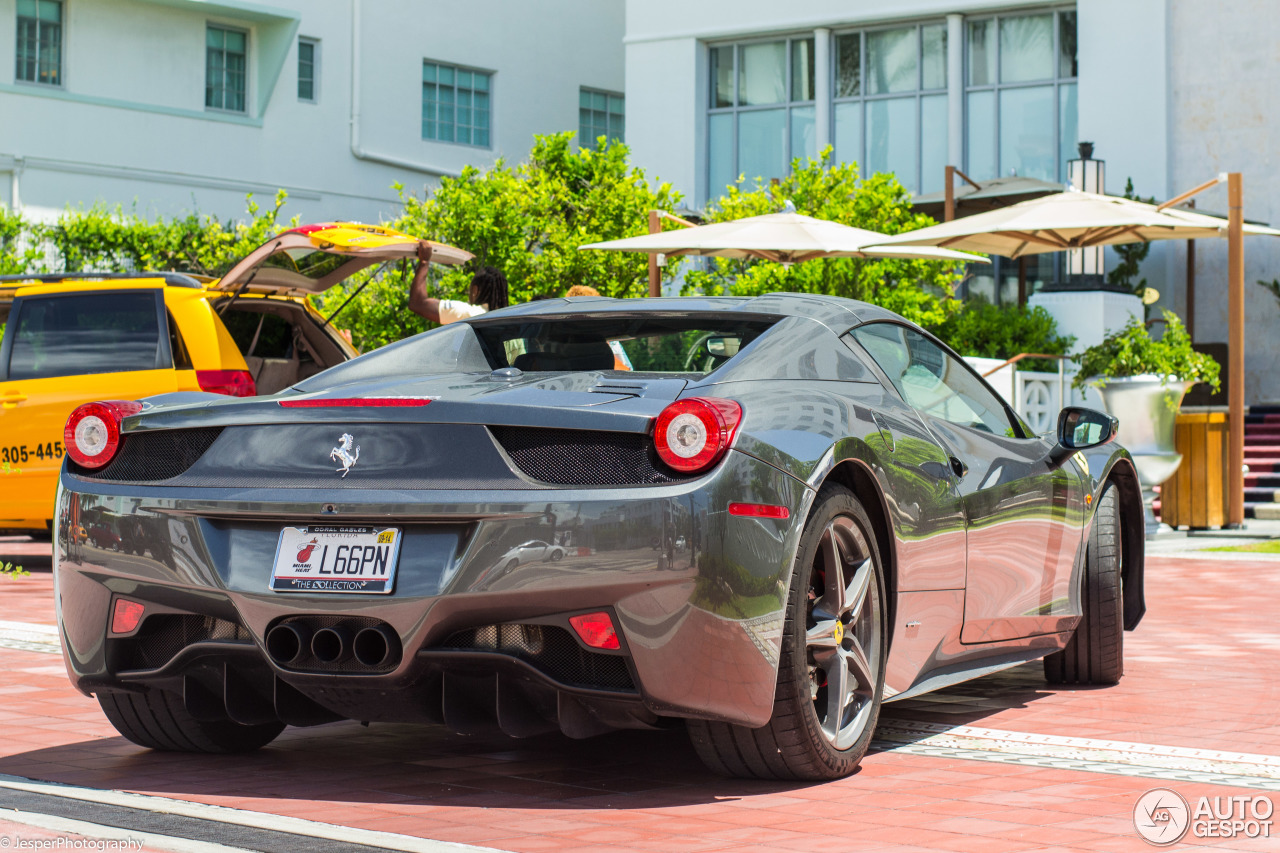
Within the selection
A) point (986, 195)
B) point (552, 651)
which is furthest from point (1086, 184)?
point (552, 651)

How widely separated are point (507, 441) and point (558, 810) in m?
0.93

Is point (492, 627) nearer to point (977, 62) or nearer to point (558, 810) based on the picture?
point (558, 810)

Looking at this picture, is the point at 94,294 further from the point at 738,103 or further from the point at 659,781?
the point at 738,103

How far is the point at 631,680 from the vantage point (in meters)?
4.03

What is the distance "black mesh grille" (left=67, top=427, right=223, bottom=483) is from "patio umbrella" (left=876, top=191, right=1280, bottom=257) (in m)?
10.6

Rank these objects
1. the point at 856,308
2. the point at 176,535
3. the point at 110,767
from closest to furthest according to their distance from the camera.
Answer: the point at 176,535 < the point at 110,767 < the point at 856,308

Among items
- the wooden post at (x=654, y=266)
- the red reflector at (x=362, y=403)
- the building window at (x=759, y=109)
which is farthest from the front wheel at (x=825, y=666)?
the building window at (x=759, y=109)

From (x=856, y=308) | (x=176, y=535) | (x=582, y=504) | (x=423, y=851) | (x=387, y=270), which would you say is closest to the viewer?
(x=423, y=851)

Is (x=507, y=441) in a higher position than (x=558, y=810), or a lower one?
higher

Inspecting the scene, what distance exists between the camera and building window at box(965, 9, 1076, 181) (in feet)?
75.5

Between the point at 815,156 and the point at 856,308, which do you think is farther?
the point at 815,156

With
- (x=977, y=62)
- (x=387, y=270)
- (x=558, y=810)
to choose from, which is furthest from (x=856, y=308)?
(x=977, y=62)

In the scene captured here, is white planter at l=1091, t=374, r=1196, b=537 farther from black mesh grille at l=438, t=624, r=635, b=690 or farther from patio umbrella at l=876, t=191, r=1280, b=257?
black mesh grille at l=438, t=624, r=635, b=690

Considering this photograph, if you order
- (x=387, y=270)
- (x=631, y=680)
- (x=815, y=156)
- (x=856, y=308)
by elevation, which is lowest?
(x=631, y=680)
